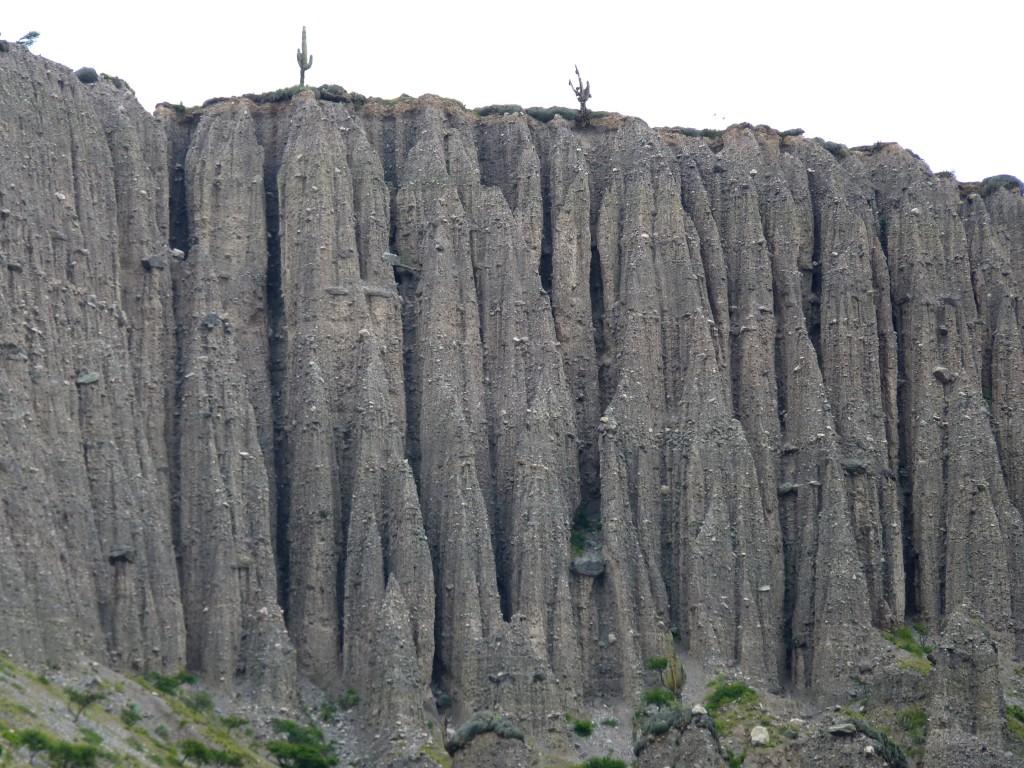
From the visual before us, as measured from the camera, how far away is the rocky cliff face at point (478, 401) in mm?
85688

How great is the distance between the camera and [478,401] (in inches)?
3708

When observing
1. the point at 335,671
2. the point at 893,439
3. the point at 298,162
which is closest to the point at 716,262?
the point at 893,439

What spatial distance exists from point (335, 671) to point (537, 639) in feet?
22.4

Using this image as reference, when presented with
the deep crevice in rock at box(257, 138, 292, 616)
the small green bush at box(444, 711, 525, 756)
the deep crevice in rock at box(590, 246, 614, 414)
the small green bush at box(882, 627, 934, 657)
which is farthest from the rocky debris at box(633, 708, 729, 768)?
the deep crevice in rock at box(590, 246, 614, 414)

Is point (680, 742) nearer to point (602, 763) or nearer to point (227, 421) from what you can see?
point (602, 763)

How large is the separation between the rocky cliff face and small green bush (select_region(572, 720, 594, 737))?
1.11 m

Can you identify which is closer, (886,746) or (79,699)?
(79,699)

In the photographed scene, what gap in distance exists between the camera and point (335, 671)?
86875mm

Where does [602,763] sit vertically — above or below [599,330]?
below

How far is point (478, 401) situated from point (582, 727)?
1438 cm

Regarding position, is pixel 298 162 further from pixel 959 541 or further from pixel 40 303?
pixel 959 541

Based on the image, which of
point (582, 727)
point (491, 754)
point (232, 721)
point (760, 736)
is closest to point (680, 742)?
point (760, 736)

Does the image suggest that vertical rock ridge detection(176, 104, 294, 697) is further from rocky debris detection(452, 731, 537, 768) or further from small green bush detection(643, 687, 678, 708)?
small green bush detection(643, 687, 678, 708)

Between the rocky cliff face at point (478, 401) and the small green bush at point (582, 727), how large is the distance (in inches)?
43.7
